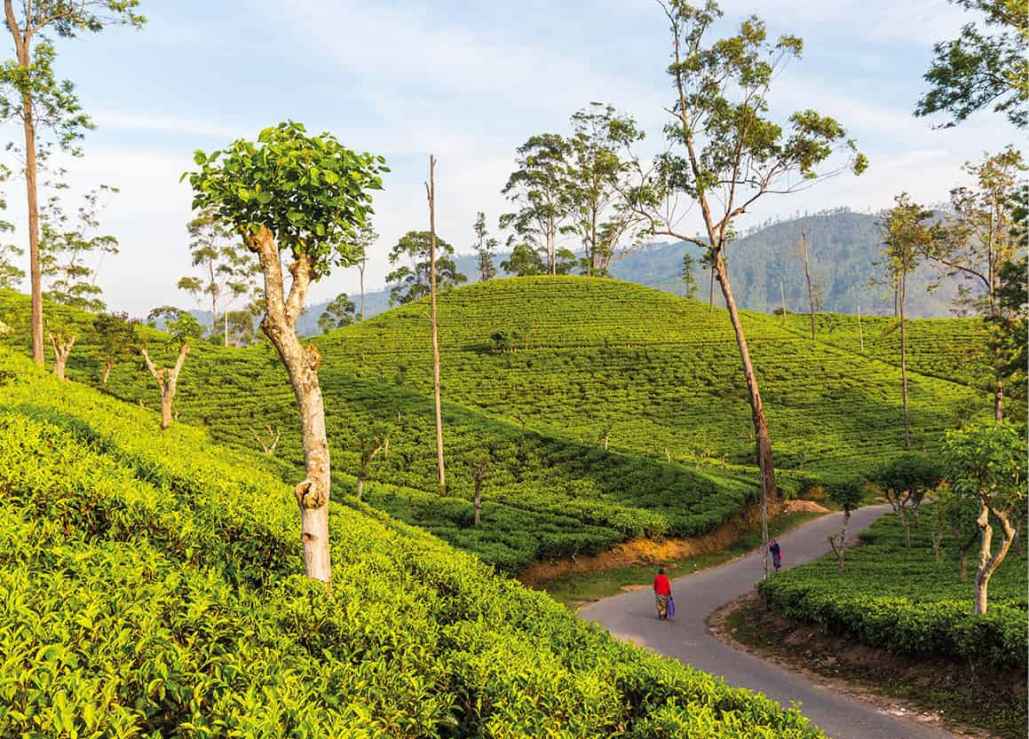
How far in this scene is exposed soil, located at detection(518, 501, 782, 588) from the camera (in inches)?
885

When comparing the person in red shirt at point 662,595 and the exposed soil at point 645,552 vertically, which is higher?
the person in red shirt at point 662,595

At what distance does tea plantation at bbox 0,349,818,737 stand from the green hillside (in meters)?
13.9

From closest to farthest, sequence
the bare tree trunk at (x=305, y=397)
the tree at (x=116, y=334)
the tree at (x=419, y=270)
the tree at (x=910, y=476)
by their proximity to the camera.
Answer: the bare tree trunk at (x=305, y=397) < the tree at (x=910, y=476) < the tree at (x=116, y=334) < the tree at (x=419, y=270)

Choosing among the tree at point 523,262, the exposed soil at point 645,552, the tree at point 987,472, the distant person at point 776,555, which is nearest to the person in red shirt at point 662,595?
the exposed soil at point 645,552

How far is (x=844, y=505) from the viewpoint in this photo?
22.0 m

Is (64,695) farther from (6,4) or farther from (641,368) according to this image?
(641,368)

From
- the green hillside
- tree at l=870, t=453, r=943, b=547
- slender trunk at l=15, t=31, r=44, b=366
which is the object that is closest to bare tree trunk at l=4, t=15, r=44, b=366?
slender trunk at l=15, t=31, r=44, b=366

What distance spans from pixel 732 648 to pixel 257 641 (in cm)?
1444

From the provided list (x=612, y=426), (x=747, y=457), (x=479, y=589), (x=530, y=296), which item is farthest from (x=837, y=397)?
(x=479, y=589)

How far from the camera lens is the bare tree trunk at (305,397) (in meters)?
7.28

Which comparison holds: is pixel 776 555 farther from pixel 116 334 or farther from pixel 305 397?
pixel 116 334

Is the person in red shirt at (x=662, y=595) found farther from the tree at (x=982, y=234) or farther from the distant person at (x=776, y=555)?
the tree at (x=982, y=234)

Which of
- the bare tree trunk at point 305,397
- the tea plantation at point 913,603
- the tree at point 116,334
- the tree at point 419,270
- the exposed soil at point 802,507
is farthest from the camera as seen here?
the tree at point 419,270

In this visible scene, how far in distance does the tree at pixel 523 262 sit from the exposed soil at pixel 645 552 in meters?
77.7
